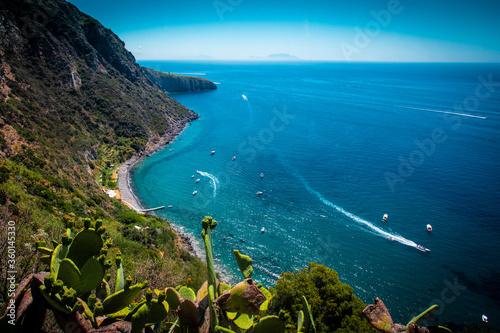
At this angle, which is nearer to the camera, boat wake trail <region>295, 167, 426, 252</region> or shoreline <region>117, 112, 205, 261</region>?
shoreline <region>117, 112, 205, 261</region>

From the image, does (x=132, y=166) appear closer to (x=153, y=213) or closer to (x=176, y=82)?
(x=153, y=213)

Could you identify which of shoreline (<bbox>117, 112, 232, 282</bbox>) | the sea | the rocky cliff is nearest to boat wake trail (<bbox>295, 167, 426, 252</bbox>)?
the sea

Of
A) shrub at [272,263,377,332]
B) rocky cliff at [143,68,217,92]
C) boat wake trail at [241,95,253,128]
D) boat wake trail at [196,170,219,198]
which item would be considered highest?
rocky cliff at [143,68,217,92]

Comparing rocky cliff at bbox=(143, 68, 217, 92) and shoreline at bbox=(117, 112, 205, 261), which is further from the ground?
rocky cliff at bbox=(143, 68, 217, 92)

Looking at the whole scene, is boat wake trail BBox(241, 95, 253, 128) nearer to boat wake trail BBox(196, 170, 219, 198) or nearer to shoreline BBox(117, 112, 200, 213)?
shoreline BBox(117, 112, 200, 213)

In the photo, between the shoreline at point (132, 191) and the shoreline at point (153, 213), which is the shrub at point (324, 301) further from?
the shoreline at point (132, 191)

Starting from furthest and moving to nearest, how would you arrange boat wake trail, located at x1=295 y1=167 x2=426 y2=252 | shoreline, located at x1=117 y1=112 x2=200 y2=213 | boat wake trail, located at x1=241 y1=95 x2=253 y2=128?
boat wake trail, located at x1=241 y1=95 x2=253 y2=128 → shoreline, located at x1=117 y1=112 x2=200 y2=213 → boat wake trail, located at x1=295 y1=167 x2=426 y2=252

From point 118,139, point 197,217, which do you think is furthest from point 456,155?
point 118,139
